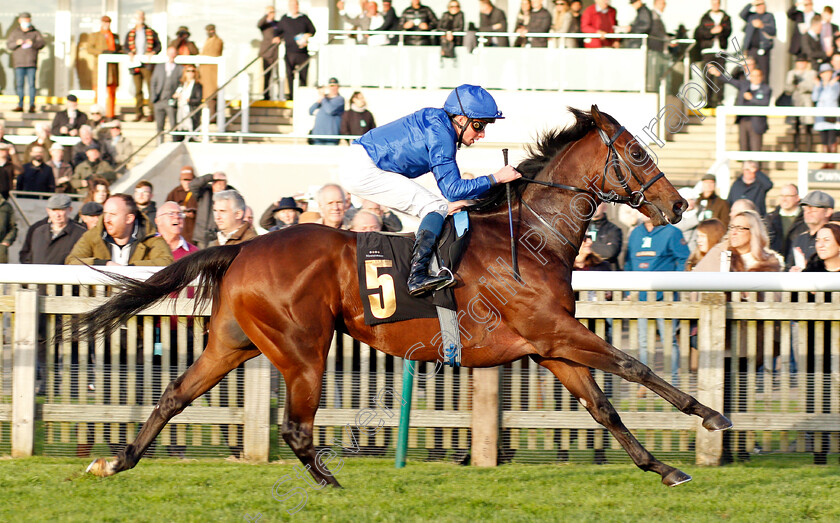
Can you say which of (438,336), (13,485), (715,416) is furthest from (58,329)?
(715,416)

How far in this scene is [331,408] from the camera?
19.5ft

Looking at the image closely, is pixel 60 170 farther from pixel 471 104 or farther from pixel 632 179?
pixel 632 179

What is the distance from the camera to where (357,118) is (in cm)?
1282

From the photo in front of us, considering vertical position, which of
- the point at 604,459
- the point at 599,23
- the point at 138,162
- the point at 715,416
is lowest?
the point at 604,459

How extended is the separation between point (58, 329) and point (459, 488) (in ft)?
8.07

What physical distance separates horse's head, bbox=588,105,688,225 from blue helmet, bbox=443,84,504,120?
1.79 ft

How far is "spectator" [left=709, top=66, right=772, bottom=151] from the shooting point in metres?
12.1

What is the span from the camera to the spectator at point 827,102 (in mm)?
12281

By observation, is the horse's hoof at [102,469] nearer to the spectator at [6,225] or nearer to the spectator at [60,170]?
the spectator at [6,225]

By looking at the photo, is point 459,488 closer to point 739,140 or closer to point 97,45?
point 739,140

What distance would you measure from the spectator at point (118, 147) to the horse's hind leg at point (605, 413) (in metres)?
9.17

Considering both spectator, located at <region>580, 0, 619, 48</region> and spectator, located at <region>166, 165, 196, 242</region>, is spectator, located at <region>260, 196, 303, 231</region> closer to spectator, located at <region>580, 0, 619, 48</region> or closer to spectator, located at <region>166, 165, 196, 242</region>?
spectator, located at <region>166, 165, 196, 242</region>

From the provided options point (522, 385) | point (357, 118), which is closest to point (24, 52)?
point (357, 118)

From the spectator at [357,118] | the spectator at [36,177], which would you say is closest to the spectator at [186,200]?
the spectator at [36,177]
